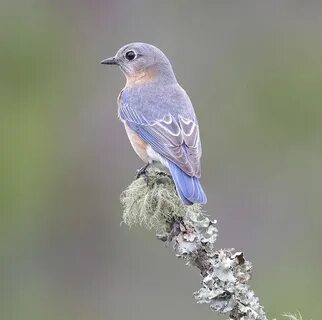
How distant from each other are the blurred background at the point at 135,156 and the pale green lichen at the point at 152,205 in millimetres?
4454

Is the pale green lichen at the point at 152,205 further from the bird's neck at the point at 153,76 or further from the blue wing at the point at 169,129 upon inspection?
the bird's neck at the point at 153,76

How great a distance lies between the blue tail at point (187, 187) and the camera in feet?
17.5

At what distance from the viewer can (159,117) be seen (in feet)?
22.8

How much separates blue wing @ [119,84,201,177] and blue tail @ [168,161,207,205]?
0.05 metres

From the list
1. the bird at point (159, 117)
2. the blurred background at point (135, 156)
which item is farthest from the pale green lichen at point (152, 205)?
the blurred background at point (135, 156)

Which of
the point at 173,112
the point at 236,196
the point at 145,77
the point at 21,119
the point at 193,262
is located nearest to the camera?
the point at 193,262

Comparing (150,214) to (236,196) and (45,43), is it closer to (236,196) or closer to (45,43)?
(236,196)

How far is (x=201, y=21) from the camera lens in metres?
10.7

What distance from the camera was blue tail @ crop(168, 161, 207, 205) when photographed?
5340 millimetres

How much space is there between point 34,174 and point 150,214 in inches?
221

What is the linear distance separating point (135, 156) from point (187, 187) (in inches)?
176

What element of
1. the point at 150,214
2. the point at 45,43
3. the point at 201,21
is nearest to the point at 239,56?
the point at 201,21

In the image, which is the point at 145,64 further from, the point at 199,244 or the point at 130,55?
the point at 199,244

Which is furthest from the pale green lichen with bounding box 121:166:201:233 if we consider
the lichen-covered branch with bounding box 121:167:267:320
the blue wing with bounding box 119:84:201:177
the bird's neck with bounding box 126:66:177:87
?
the bird's neck with bounding box 126:66:177:87
